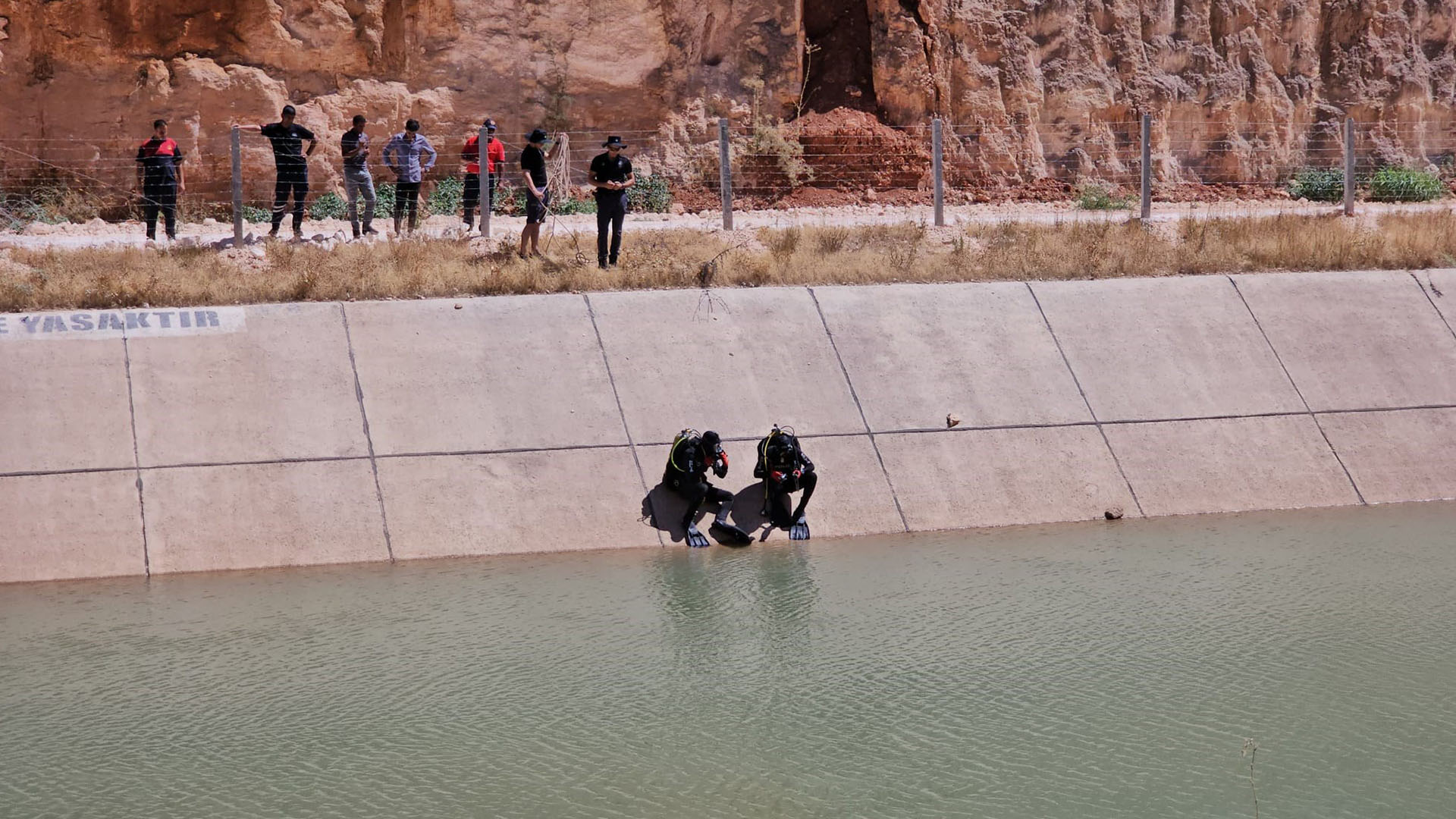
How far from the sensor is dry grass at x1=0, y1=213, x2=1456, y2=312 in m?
14.9

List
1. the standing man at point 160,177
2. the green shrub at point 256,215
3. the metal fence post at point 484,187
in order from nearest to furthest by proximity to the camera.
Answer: the metal fence post at point 484,187
the standing man at point 160,177
the green shrub at point 256,215

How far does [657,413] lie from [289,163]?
6952 millimetres

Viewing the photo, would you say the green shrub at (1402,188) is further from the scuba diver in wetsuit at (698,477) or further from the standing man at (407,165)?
the scuba diver in wetsuit at (698,477)

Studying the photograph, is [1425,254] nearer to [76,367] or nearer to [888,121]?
[888,121]

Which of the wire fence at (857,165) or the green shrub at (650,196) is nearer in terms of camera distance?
the wire fence at (857,165)

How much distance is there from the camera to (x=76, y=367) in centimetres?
1339

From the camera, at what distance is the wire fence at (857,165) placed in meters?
21.4

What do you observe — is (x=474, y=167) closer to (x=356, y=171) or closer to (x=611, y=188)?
(x=356, y=171)

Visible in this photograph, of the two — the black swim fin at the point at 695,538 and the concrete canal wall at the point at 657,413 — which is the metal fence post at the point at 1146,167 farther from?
the black swim fin at the point at 695,538

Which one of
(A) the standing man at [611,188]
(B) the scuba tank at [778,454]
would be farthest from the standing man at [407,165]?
(B) the scuba tank at [778,454]

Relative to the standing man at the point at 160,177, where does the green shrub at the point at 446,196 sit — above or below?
below

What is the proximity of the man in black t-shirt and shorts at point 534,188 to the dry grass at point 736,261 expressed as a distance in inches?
11.0

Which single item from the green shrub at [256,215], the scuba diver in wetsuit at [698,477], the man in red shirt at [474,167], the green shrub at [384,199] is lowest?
the scuba diver in wetsuit at [698,477]

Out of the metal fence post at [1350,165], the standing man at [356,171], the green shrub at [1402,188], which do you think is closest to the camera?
the standing man at [356,171]
